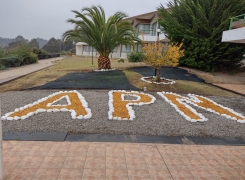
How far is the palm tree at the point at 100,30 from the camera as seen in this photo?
13727 millimetres

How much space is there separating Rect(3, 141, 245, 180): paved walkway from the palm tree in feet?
35.7

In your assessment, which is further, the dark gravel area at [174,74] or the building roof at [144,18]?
the building roof at [144,18]

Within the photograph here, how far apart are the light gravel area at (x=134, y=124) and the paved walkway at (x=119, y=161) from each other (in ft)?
2.33

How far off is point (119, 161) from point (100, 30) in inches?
474

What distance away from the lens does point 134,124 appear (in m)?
5.23

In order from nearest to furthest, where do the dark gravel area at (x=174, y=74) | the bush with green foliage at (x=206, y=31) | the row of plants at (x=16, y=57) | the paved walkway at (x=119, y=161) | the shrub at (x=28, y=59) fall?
the paved walkway at (x=119, y=161) < the dark gravel area at (x=174, y=74) < the bush with green foliage at (x=206, y=31) < the row of plants at (x=16, y=57) < the shrub at (x=28, y=59)

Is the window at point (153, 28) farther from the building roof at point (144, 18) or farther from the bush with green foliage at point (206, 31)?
the bush with green foliage at point (206, 31)

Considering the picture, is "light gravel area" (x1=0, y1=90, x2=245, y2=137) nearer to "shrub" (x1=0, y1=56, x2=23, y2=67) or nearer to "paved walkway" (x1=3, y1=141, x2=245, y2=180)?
"paved walkway" (x1=3, y1=141, x2=245, y2=180)

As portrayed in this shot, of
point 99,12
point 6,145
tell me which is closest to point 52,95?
point 6,145

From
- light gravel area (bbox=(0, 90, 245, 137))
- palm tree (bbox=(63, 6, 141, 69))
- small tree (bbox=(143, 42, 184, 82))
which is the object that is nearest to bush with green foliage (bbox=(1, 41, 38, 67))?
palm tree (bbox=(63, 6, 141, 69))

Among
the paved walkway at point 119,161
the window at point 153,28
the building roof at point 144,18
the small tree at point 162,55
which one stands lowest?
the paved walkway at point 119,161

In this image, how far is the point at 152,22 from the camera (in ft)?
96.4

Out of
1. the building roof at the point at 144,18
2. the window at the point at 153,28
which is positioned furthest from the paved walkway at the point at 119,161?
the building roof at the point at 144,18

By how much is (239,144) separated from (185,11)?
620 inches
